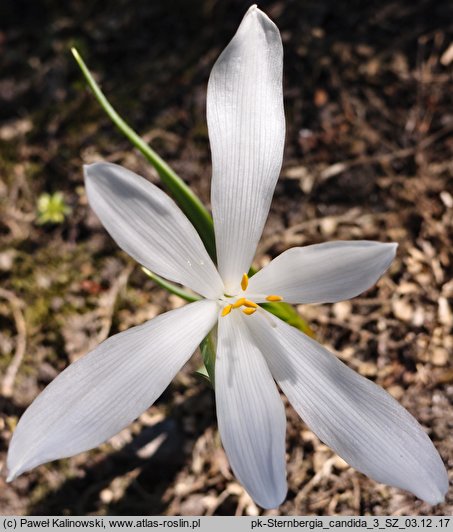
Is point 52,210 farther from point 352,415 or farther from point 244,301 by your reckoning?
point 352,415

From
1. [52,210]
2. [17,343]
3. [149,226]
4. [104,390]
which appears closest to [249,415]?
[104,390]

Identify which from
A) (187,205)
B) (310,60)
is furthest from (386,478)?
(310,60)

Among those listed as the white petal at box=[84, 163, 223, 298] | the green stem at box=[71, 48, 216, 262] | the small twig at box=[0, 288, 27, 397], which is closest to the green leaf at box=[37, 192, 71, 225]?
the small twig at box=[0, 288, 27, 397]

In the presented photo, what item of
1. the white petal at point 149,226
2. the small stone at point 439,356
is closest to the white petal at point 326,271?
the white petal at point 149,226

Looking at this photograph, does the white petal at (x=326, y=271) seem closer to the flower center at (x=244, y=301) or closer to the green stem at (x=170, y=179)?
the flower center at (x=244, y=301)

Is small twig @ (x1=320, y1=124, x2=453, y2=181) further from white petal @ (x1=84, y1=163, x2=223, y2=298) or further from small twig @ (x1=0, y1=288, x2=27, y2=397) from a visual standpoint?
small twig @ (x1=0, y1=288, x2=27, y2=397)
